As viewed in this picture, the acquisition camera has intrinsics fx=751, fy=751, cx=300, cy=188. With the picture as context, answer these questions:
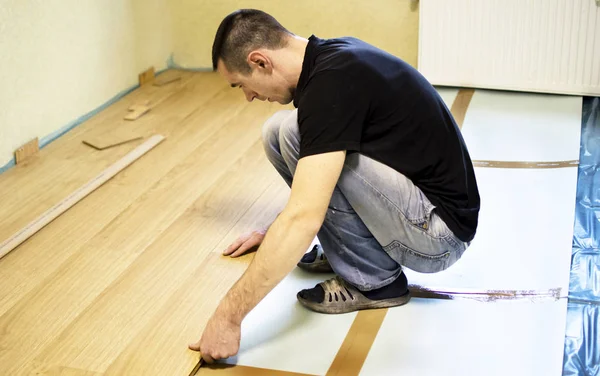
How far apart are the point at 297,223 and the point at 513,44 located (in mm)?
2520

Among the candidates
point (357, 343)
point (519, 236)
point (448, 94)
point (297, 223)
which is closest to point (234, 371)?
point (357, 343)

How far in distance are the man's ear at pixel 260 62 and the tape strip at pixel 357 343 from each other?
0.78 metres

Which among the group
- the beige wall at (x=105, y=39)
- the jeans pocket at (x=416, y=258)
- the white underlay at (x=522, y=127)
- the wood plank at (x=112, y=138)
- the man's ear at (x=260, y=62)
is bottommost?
the wood plank at (x=112, y=138)

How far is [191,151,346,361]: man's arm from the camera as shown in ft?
6.01

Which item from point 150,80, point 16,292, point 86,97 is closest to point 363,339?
point 16,292

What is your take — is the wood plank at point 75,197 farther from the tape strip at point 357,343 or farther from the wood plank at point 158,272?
the tape strip at point 357,343

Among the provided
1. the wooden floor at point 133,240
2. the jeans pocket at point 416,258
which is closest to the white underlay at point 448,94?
the wooden floor at point 133,240

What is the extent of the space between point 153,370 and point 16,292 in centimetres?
67

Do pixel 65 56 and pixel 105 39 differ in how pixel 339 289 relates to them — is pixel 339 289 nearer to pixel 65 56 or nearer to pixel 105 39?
pixel 65 56

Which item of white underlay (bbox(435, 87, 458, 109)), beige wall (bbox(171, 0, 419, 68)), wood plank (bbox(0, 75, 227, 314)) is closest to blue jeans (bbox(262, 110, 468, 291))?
wood plank (bbox(0, 75, 227, 314))

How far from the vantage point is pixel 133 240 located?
2756mm

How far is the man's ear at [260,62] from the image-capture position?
198cm

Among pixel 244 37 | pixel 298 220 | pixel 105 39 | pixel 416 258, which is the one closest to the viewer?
pixel 298 220

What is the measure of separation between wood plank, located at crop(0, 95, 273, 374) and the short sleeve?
3.28 feet
